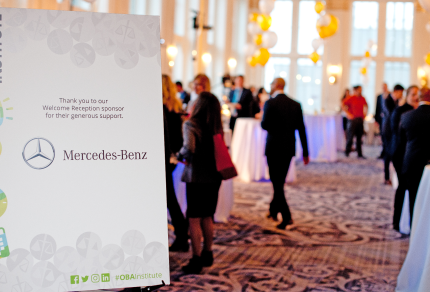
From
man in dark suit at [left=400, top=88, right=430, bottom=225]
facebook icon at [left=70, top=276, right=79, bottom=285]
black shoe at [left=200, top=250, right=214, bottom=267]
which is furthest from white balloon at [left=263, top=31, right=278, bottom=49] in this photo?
facebook icon at [left=70, top=276, right=79, bottom=285]

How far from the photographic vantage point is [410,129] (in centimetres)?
411

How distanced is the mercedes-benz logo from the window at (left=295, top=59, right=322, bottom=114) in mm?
18911

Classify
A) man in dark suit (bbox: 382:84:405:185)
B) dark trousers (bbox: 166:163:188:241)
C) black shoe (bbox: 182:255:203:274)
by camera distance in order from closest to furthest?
black shoe (bbox: 182:255:203:274) → dark trousers (bbox: 166:163:188:241) → man in dark suit (bbox: 382:84:405:185)

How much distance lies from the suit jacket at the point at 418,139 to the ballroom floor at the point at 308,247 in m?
0.83

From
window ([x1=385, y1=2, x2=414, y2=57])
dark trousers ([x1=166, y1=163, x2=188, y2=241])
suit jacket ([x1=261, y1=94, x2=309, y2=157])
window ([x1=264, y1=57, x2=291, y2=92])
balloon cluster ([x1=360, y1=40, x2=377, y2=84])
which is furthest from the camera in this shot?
window ([x1=264, y1=57, x2=291, y2=92])

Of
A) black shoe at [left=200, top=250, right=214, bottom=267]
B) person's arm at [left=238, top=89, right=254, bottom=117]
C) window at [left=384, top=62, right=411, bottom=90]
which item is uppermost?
window at [left=384, top=62, right=411, bottom=90]

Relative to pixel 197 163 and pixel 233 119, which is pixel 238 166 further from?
pixel 197 163

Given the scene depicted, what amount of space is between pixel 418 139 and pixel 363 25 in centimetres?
1695

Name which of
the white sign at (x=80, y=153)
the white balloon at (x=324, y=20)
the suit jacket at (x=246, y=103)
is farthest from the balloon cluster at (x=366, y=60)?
the white sign at (x=80, y=153)

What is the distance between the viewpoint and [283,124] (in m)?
4.93

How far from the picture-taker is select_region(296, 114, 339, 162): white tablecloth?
1073cm

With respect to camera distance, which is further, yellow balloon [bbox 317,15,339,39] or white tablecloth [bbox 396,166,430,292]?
yellow balloon [bbox 317,15,339,39]

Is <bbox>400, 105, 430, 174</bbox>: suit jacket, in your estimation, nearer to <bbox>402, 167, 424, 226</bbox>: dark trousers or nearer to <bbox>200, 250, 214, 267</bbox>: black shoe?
<bbox>402, 167, 424, 226</bbox>: dark trousers

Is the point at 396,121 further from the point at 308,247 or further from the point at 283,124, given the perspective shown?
the point at 308,247
